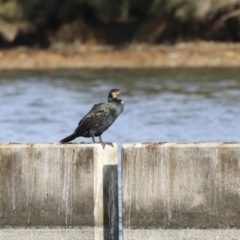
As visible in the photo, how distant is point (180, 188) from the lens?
39.0ft

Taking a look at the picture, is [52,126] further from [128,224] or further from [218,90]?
[128,224]

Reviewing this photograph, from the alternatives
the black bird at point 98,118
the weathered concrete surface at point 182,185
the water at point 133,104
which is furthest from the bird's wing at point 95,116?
the water at point 133,104

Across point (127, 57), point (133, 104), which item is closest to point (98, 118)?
point (133, 104)

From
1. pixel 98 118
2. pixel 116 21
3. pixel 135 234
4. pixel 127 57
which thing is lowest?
pixel 135 234

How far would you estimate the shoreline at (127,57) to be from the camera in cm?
4150

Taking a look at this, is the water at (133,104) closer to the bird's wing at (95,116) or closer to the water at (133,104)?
the water at (133,104)

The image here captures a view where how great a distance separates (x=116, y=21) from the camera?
Answer: 49.5m

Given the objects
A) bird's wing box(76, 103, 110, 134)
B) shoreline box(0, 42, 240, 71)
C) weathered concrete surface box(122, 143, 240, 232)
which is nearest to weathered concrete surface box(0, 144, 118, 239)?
weathered concrete surface box(122, 143, 240, 232)

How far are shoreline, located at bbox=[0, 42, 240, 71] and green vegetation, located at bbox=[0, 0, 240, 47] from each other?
3.43 feet

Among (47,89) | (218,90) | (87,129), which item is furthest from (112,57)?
(87,129)

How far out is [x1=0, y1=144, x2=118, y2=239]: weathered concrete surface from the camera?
39.4 feet

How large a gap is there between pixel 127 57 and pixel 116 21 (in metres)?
6.70

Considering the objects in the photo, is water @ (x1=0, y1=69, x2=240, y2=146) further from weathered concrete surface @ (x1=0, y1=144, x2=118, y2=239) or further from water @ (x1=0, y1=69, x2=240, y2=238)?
weathered concrete surface @ (x1=0, y1=144, x2=118, y2=239)

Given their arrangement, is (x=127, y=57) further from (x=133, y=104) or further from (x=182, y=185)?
(x=182, y=185)
